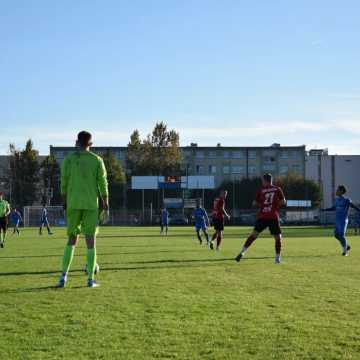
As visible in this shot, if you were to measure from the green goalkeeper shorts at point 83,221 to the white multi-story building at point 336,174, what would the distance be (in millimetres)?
115228

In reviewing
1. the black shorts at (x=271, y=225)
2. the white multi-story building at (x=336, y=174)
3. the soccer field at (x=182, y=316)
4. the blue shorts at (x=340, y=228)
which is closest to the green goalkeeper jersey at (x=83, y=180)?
the soccer field at (x=182, y=316)

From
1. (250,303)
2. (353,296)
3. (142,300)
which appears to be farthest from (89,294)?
(353,296)

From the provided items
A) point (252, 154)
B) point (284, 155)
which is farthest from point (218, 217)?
point (284, 155)

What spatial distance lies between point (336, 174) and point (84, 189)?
391 ft

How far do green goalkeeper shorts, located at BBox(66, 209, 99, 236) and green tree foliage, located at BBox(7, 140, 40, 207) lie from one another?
83.7 metres

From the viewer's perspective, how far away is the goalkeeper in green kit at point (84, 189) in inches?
364

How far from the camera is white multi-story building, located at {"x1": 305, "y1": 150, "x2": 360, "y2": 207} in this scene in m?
122

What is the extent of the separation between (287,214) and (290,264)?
8023 centimetres

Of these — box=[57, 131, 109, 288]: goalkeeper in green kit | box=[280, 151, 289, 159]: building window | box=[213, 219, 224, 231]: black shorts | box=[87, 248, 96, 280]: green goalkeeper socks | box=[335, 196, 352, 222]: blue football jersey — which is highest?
box=[280, 151, 289, 159]: building window

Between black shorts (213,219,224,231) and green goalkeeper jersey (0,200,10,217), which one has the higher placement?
green goalkeeper jersey (0,200,10,217)

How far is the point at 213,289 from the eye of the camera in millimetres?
8922

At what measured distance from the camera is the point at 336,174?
124 m

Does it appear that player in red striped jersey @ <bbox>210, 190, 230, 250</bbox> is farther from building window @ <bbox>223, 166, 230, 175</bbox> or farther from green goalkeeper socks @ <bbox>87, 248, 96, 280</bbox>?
building window @ <bbox>223, 166, 230, 175</bbox>

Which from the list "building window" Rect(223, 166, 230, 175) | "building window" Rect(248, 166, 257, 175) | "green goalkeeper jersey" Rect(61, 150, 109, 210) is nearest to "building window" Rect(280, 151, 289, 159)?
"building window" Rect(248, 166, 257, 175)
